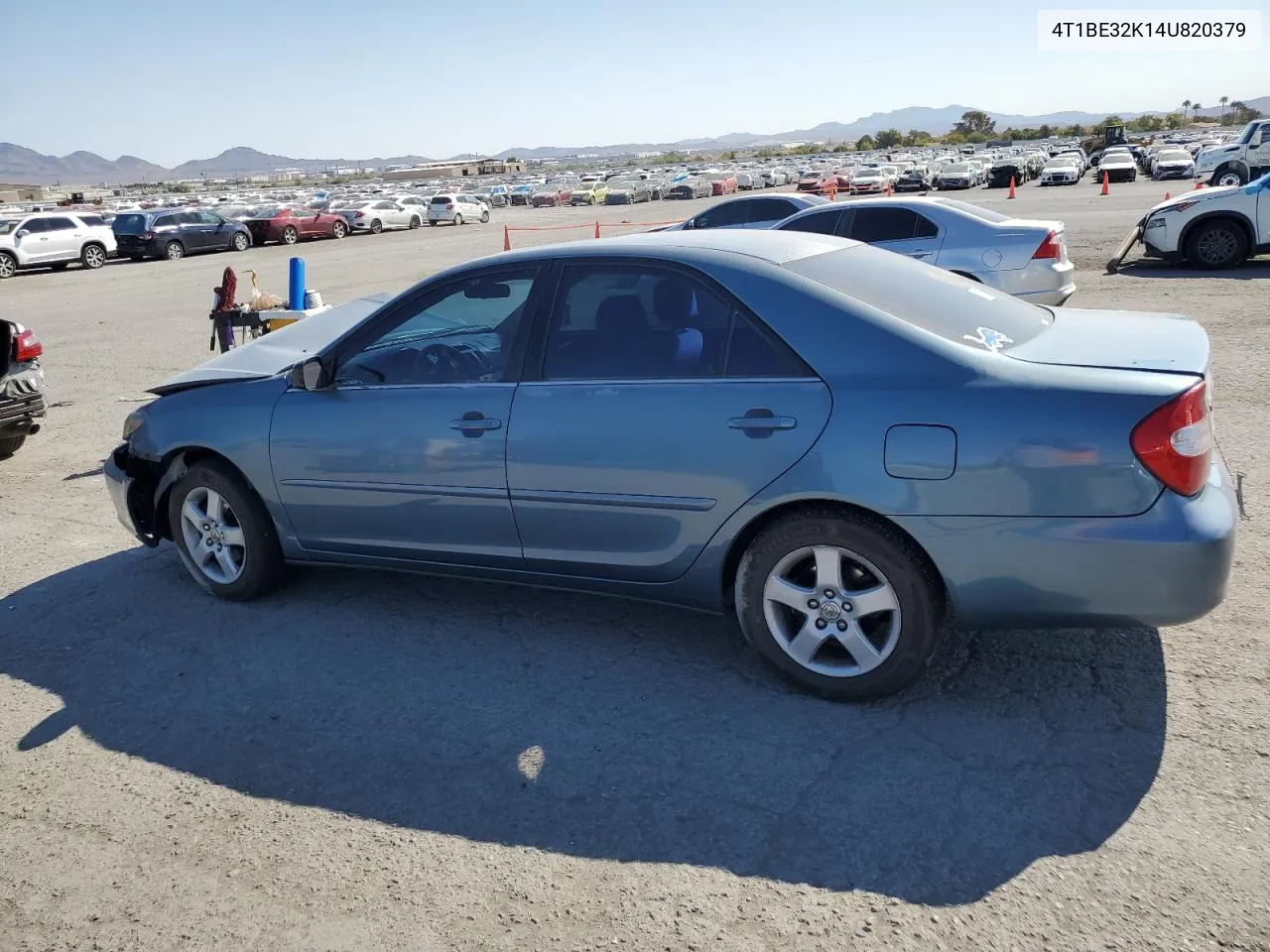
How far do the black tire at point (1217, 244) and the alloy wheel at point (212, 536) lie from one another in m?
14.2

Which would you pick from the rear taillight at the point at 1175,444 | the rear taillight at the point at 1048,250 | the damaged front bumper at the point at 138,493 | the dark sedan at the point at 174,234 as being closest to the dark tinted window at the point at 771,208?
the rear taillight at the point at 1048,250

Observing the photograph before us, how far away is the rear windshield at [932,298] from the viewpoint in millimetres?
3756

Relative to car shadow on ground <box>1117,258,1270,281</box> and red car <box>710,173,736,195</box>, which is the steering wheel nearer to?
car shadow on ground <box>1117,258,1270,281</box>

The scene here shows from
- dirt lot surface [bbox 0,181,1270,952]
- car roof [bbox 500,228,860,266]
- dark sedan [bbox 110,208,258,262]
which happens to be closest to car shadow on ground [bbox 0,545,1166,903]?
dirt lot surface [bbox 0,181,1270,952]

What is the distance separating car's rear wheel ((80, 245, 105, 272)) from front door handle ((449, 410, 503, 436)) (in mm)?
29188

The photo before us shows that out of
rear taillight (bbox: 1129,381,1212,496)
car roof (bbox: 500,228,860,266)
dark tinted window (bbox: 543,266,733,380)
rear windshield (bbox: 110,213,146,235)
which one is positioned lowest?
rear taillight (bbox: 1129,381,1212,496)

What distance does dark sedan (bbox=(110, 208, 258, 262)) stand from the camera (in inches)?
1209

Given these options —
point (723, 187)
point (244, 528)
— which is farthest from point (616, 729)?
point (723, 187)

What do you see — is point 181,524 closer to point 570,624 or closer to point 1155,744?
point 570,624

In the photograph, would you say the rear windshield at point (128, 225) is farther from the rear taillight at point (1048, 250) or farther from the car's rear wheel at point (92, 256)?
the rear taillight at point (1048, 250)

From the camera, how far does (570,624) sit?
4.59 meters

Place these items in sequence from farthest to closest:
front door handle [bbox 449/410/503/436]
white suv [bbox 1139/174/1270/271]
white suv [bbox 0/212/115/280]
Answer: white suv [bbox 0/212/115/280]
white suv [bbox 1139/174/1270/271]
front door handle [bbox 449/410/503/436]

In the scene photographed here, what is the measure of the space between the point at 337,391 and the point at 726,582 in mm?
1934

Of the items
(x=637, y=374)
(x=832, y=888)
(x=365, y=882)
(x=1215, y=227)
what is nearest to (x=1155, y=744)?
(x=832, y=888)
